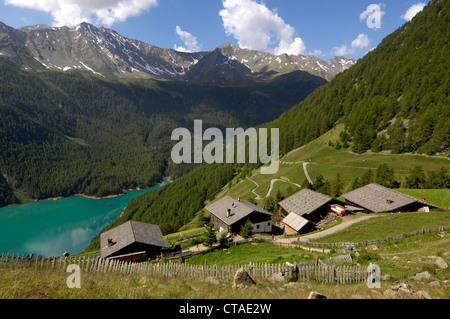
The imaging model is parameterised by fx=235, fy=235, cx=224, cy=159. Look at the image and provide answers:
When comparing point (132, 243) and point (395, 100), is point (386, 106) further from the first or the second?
point (132, 243)

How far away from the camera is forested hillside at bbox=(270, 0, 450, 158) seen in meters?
87.7

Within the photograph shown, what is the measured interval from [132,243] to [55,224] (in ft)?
404

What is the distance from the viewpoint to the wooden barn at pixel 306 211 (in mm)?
48406

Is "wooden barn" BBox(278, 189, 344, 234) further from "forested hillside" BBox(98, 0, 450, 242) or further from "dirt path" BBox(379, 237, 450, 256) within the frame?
"forested hillside" BBox(98, 0, 450, 242)

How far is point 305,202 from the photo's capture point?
55.0 meters

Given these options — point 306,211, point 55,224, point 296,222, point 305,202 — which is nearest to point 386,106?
point 305,202

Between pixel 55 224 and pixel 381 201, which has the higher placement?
pixel 381 201

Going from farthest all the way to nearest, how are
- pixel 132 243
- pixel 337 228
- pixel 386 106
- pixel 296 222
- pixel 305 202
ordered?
pixel 386 106 < pixel 305 202 < pixel 296 222 < pixel 337 228 < pixel 132 243

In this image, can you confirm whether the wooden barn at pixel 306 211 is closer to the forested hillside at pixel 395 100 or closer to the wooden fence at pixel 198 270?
the wooden fence at pixel 198 270

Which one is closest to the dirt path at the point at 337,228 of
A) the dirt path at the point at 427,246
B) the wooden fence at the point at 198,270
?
the dirt path at the point at 427,246

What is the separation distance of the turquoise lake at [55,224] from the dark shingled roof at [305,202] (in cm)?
9231

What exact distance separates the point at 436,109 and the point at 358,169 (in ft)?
131

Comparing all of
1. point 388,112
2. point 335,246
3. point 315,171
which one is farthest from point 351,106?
point 335,246
